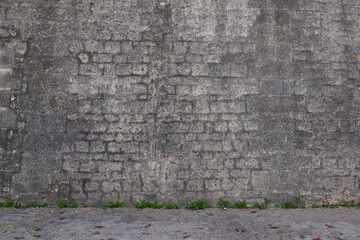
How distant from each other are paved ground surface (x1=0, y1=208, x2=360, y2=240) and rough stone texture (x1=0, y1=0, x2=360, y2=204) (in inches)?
12.3

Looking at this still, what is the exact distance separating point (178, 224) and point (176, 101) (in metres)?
1.82

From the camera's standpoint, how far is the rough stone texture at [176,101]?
4926mm

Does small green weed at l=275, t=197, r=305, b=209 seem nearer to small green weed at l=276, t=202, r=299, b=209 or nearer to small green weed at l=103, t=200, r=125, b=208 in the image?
small green weed at l=276, t=202, r=299, b=209

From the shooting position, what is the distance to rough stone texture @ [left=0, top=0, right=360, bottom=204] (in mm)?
4926

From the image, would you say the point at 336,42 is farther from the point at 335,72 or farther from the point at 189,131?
the point at 189,131

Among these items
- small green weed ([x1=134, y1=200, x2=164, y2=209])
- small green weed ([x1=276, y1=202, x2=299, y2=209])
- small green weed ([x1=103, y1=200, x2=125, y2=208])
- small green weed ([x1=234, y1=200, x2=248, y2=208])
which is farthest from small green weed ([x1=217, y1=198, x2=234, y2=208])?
small green weed ([x1=103, y1=200, x2=125, y2=208])

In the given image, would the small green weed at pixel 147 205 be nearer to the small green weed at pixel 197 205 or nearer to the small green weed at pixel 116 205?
the small green weed at pixel 116 205

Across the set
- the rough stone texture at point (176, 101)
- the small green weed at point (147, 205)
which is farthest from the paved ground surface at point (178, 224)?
the rough stone texture at point (176, 101)

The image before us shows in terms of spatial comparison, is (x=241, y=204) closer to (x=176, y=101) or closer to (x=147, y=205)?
(x=147, y=205)

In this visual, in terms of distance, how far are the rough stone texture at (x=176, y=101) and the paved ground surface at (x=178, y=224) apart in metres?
0.31

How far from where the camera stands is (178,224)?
431cm

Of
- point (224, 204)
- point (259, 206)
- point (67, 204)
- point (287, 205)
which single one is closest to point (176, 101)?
point (224, 204)

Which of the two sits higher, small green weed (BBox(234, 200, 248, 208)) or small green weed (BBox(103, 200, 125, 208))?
small green weed (BBox(103, 200, 125, 208))

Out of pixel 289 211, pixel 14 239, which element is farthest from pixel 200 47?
pixel 14 239
